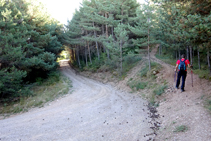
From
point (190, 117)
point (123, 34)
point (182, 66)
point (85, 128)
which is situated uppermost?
point (123, 34)

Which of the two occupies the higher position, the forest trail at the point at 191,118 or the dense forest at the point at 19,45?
the dense forest at the point at 19,45

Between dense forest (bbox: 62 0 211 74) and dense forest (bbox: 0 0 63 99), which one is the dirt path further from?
dense forest (bbox: 0 0 63 99)

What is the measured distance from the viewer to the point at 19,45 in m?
14.4

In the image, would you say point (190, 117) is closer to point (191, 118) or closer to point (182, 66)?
point (191, 118)

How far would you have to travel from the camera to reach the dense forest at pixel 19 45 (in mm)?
12917

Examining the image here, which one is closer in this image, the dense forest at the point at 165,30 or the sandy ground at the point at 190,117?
the sandy ground at the point at 190,117

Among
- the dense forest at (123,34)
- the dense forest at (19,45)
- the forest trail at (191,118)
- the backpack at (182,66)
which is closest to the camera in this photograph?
the forest trail at (191,118)

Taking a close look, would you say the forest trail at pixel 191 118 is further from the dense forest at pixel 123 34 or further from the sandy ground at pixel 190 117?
the dense forest at pixel 123 34

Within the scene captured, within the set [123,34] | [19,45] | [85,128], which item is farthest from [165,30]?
[19,45]

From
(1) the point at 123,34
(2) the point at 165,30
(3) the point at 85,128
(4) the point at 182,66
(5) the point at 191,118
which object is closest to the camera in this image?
(5) the point at 191,118

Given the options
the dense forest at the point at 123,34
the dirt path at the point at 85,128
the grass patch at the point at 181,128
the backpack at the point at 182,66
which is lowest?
the dirt path at the point at 85,128

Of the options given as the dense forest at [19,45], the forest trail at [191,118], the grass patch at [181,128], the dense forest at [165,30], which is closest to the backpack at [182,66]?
the dense forest at [165,30]

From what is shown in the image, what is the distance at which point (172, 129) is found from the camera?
518 cm

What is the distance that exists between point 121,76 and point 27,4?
16.2 m
